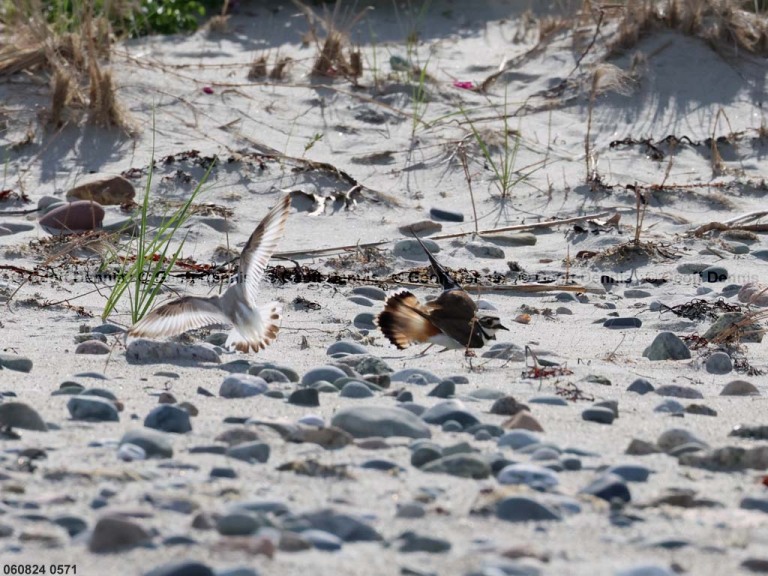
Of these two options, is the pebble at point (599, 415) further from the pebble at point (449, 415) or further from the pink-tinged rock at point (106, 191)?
the pink-tinged rock at point (106, 191)

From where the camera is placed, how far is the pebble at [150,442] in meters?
2.77

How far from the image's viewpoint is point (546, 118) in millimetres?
7902

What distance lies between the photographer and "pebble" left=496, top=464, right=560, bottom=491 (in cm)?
265

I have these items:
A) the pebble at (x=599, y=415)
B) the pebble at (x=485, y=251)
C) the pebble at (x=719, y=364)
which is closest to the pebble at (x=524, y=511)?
the pebble at (x=599, y=415)

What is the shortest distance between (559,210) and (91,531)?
15.5 feet

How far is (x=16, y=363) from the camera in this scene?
3672mm

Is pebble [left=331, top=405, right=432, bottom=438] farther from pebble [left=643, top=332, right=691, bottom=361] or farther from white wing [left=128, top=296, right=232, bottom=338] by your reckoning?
pebble [left=643, top=332, right=691, bottom=361]

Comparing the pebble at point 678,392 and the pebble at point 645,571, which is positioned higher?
the pebble at point 645,571

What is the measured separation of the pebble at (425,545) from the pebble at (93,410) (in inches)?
43.6

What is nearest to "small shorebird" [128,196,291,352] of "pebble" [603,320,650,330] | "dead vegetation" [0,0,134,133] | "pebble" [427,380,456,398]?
"pebble" [427,380,456,398]

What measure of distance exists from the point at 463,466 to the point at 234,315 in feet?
4.86

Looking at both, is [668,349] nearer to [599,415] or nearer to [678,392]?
[678,392]

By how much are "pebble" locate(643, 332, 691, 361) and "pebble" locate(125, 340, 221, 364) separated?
153cm

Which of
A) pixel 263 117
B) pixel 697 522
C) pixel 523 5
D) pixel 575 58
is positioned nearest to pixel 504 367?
pixel 697 522
